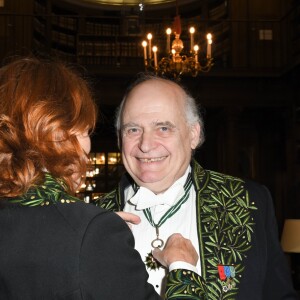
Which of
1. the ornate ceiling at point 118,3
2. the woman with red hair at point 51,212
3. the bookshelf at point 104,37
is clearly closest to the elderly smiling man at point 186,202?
the woman with red hair at point 51,212

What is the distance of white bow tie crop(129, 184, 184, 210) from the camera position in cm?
197

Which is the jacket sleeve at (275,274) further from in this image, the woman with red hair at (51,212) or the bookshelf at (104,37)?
the bookshelf at (104,37)

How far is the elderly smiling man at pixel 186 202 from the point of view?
1.79 metres

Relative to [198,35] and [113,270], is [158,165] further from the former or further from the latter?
[198,35]

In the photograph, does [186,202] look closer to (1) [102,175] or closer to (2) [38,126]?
(2) [38,126]

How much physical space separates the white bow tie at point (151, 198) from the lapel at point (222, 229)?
109mm

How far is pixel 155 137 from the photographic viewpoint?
6.59 ft

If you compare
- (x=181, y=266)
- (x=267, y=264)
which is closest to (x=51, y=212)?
(x=181, y=266)

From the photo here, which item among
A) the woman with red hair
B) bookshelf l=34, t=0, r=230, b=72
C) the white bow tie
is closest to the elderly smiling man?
the white bow tie

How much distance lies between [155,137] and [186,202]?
0.33 m

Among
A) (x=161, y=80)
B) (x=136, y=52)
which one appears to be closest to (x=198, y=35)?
(x=136, y=52)

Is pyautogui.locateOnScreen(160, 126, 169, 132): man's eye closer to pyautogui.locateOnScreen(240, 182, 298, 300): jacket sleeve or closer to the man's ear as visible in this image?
the man's ear

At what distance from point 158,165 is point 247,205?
413mm

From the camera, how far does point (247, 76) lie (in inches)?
357
